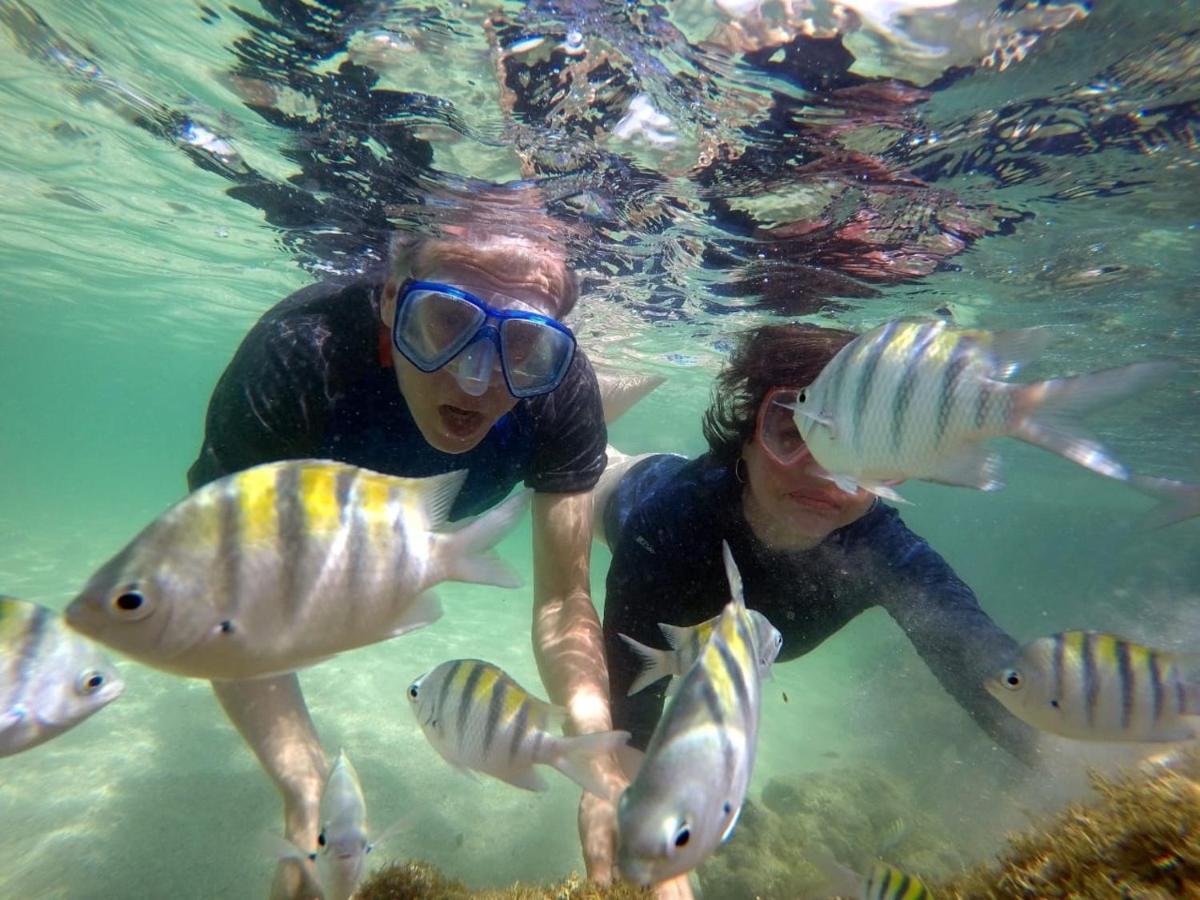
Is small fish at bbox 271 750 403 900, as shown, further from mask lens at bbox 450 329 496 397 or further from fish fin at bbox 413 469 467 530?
mask lens at bbox 450 329 496 397

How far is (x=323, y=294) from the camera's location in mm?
4402

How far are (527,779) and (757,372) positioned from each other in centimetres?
329

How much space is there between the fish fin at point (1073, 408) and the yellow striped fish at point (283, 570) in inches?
59.8

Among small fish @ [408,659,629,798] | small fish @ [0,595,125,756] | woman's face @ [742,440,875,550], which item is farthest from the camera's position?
woman's face @ [742,440,875,550]

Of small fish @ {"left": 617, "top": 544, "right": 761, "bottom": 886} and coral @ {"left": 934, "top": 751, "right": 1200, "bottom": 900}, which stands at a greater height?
small fish @ {"left": 617, "top": 544, "right": 761, "bottom": 886}

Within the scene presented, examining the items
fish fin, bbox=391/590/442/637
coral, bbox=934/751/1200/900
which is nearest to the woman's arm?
coral, bbox=934/751/1200/900

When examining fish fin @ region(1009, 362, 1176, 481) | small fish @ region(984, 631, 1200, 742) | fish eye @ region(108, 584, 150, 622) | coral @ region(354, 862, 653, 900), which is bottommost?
coral @ region(354, 862, 653, 900)

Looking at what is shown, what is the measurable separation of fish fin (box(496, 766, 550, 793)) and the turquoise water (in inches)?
59.0

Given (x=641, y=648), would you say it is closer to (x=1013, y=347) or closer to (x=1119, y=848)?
(x=1013, y=347)

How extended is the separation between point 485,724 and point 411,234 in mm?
9453

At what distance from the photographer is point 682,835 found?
56.1 inches

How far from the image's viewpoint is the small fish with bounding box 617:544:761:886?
1424mm

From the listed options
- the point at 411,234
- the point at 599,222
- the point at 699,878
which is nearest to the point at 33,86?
the point at 411,234

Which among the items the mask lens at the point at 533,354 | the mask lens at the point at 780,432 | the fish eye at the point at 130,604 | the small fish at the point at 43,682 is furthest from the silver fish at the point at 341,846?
the mask lens at the point at 780,432
